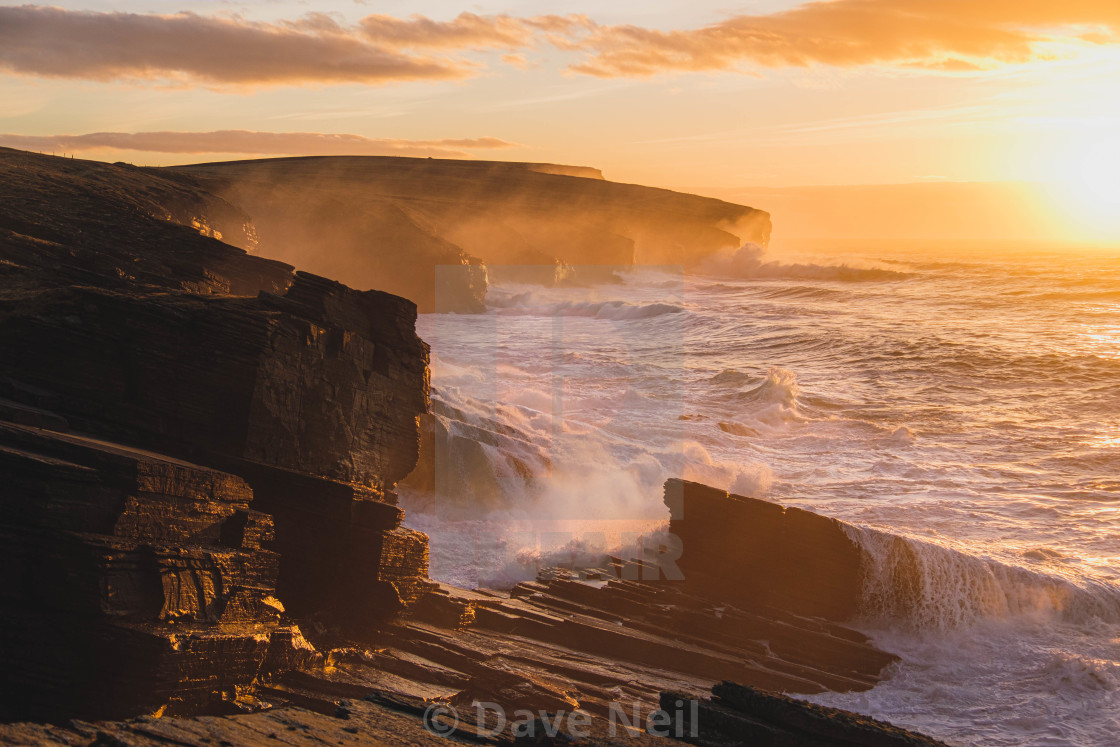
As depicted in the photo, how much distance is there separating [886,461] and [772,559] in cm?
934

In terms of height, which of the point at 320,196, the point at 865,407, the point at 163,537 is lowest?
the point at 163,537

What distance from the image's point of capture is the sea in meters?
13.8

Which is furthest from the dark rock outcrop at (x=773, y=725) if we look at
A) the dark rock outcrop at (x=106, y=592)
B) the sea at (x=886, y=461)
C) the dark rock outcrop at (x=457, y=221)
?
the dark rock outcrop at (x=457, y=221)

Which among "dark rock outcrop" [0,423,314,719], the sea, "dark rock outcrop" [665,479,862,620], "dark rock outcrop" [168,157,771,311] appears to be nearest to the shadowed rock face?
"dark rock outcrop" [0,423,314,719]

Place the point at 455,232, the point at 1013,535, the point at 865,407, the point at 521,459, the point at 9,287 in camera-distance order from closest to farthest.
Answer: the point at 9,287
the point at 1013,535
the point at 521,459
the point at 865,407
the point at 455,232

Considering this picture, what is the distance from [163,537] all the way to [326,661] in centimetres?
231

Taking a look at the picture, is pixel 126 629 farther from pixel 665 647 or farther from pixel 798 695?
pixel 798 695

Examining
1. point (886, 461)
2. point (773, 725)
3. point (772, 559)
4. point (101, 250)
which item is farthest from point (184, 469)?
point (886, 461)

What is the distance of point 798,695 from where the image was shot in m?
12.2

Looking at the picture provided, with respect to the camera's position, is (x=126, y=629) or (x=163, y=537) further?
(x=163, y=537)

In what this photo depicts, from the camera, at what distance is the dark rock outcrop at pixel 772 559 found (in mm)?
14844

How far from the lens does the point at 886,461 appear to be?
2308 centimetres

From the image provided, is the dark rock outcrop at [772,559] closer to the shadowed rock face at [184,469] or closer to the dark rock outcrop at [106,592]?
the shadowed rock face at [184,469]

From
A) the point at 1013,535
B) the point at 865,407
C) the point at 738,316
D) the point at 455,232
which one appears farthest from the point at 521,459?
the point at 455,232
